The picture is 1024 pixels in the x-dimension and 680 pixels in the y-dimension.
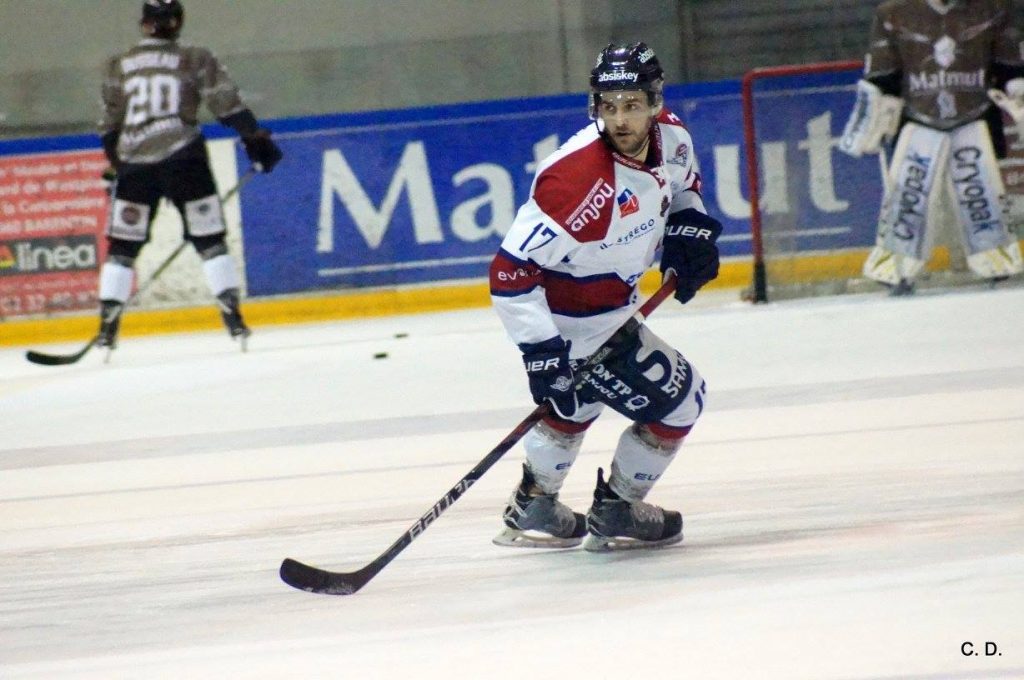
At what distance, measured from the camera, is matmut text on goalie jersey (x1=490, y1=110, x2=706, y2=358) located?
2988 mm

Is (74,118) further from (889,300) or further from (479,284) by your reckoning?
(889,300)

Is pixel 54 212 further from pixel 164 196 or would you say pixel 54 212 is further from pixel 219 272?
pixel 219 272

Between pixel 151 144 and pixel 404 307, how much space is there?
1859 millimetres

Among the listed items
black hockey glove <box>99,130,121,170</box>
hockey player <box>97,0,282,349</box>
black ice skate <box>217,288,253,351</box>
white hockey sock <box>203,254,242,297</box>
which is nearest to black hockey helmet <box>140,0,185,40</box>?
hockey player <box>97,0,282,349</box>

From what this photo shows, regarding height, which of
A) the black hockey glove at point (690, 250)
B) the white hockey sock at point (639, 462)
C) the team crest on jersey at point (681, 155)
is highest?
the team crest on jersey at point (681, 155)

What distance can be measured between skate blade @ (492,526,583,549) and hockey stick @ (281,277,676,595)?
228mm

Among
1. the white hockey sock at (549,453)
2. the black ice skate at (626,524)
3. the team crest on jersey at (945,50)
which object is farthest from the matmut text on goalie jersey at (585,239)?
the team crest on jersey at (945,50)

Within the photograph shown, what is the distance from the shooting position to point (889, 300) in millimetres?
7195

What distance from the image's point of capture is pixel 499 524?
11.6 ft

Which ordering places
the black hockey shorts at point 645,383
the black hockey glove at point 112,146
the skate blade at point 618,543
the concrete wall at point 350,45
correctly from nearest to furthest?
the black hockey shorts at point 645,383 → the skate blade at point 618,543 → the black hockey glove at point 112,146 → the concrete wall at point 350,45

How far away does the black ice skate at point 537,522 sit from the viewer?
10.8 feet

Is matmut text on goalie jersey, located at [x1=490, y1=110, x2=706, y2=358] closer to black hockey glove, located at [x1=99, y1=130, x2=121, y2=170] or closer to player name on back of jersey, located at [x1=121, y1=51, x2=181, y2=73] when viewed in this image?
player name on back of jersey, located at [x1=121, y1=51, x2=181, y2=73]

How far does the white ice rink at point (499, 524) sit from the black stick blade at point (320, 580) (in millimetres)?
26

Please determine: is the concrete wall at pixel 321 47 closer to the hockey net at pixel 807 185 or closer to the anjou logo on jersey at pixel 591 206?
the hockey net at pixel 807 185
